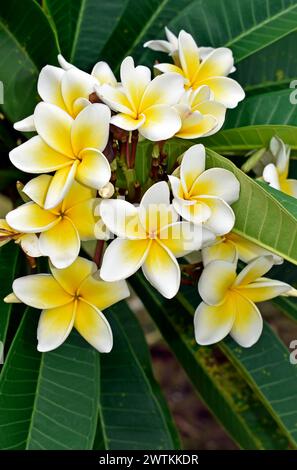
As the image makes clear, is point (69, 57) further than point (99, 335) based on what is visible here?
Answer: Yes

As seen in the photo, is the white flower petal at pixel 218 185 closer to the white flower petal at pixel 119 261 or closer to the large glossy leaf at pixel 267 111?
the white flower petal at pixel 119 261

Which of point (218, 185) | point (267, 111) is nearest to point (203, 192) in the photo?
point (218, 185)

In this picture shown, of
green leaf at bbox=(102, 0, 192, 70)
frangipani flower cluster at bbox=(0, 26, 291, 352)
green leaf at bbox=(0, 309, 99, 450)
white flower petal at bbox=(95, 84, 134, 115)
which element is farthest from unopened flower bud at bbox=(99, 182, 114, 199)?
green leaf at bbox=(102, 0, 192, 70)

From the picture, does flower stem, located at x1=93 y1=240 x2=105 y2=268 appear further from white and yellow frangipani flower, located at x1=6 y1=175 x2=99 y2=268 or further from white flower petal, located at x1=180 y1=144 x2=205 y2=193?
white flower petal, located at x1=180 y1=144 x2=205 y2=193

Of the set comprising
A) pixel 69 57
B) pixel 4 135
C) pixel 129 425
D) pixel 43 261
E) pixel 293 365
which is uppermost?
pixel 69 57

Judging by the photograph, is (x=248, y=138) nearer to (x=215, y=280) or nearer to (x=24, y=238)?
(x=215, y=280)

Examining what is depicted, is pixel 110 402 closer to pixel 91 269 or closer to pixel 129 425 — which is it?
pixel 129 425
